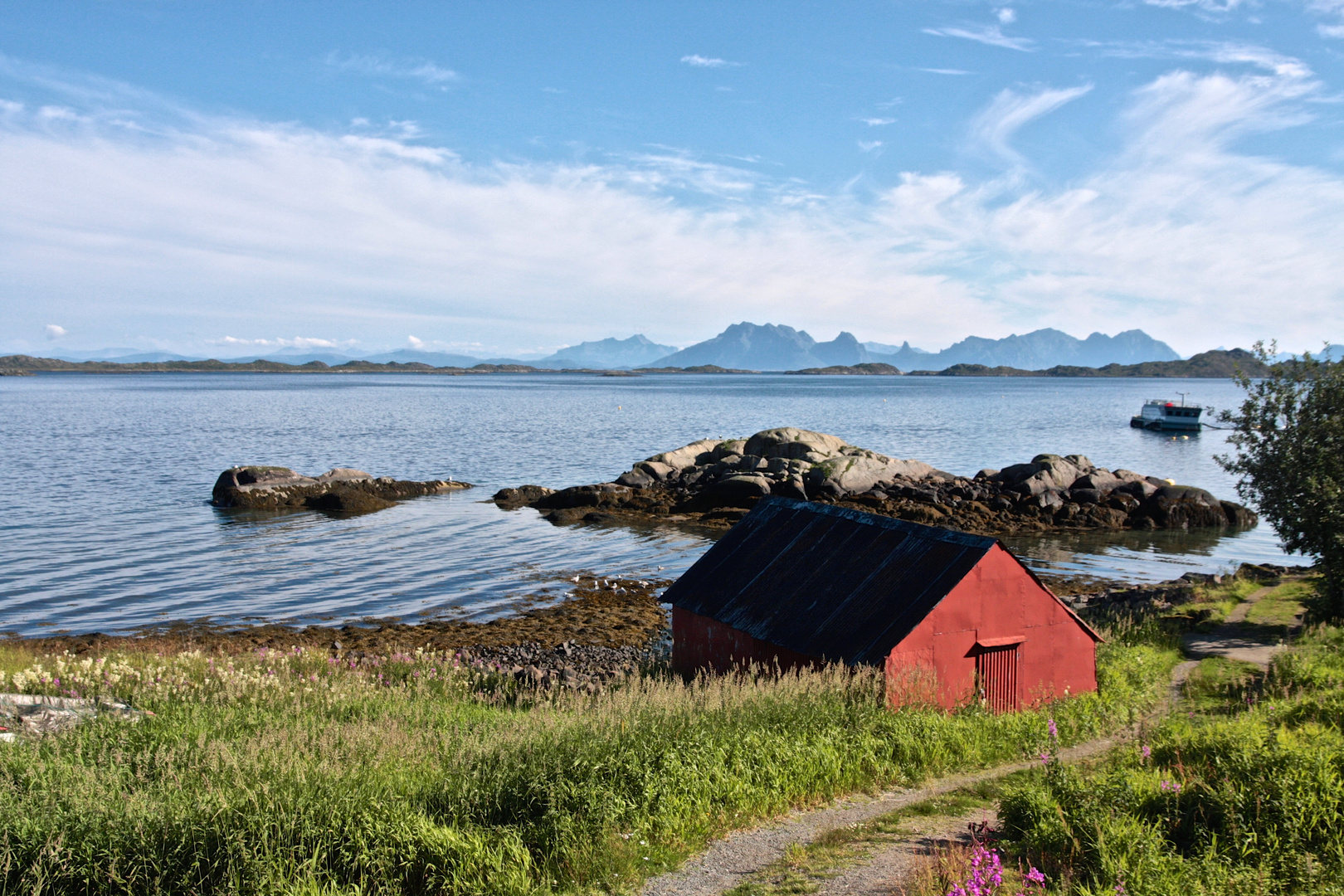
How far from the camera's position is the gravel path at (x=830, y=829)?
8.09 m

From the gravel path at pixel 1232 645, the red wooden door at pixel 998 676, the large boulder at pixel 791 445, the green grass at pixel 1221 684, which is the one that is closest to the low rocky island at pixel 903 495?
the large boulder at pixel 791 445

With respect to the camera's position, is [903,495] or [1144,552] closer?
[1144,552]

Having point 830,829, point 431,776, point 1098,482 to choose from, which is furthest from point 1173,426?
point 431,776

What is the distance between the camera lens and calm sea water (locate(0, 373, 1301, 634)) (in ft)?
89.9

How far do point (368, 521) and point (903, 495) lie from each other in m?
27.2

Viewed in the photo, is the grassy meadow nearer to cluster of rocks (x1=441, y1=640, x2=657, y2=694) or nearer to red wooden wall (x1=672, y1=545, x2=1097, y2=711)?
red wooden wall (x1=672, y1=545, x2=1097, y2=711)

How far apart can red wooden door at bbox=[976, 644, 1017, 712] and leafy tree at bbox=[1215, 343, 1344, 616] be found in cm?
1013

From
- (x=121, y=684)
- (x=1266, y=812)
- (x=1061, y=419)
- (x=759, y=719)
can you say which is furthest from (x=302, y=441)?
(x=1061, y=419)

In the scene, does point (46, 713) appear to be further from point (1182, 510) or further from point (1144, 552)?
point (1182, 510)

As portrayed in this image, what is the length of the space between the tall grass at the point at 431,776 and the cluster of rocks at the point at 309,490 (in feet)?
98.7

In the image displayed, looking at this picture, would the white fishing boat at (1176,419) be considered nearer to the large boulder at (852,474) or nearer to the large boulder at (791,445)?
the large boulder at (791,445)

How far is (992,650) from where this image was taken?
46.6 ft

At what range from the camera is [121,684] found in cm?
1430

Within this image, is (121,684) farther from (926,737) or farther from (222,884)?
(926,737)
